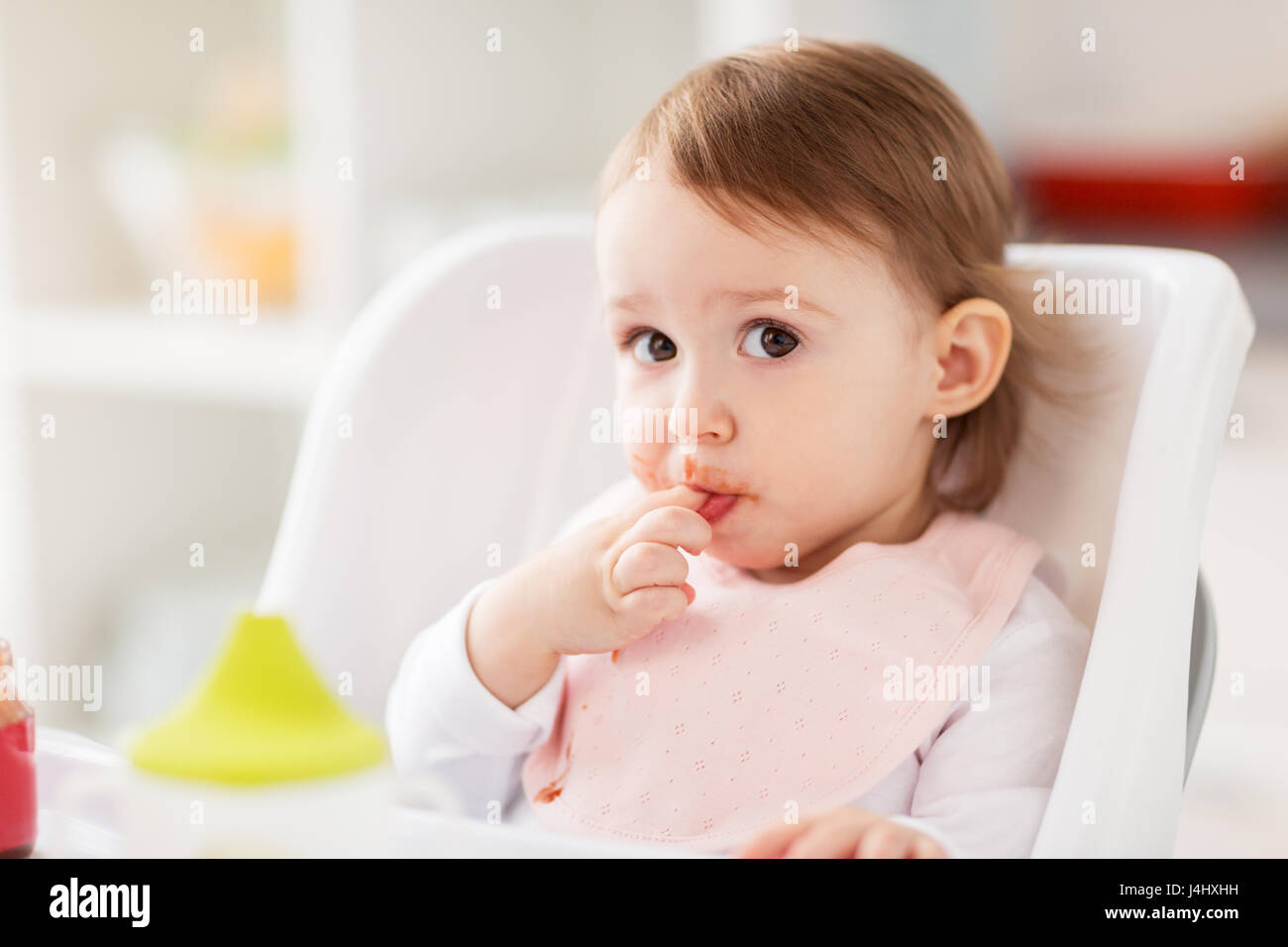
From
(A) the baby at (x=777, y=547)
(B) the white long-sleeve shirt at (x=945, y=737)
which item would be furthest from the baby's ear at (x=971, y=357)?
(B) the white long-sleeve shirt at (x=945, y=737)

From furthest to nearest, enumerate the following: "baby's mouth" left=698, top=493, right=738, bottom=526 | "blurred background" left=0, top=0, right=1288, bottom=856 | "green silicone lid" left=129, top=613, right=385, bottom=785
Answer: "blurred background" left=0, top=0, right=1288, bottom=856 < "baby's mouth" left=698, top=493, right=738, bottom=526 < "green silicone lid" left=129, top=613, right=385, bottom=785

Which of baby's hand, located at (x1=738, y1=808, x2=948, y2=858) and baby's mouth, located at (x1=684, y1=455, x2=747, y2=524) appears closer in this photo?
baby's hand, located at (x1=738, y1=808, x2=948, y2=858)

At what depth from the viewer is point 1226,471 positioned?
4.75 feet

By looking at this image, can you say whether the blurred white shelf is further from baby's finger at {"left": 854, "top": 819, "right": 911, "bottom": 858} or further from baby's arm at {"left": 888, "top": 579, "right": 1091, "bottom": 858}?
baby's finger at {"left": 854, "top": 819, "right": 911, "bottom": 858}

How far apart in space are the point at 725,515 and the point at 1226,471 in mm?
914

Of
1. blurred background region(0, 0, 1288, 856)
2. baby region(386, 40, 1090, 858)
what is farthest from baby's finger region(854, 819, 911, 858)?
blurred background region(0, 0, 1288, 856)

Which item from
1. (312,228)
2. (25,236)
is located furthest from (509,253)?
(25,236)

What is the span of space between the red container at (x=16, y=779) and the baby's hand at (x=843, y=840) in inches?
10.3

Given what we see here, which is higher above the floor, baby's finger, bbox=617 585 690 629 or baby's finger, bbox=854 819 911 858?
baby's finger, bbox=617 585 690 629

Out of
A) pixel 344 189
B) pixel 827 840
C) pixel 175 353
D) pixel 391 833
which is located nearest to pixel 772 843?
pixel 827 840

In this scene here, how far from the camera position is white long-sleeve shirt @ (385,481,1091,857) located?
0.62m

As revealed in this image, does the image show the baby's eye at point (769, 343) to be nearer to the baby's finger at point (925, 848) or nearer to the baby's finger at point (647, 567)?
the baby's finger at point (647, 567)

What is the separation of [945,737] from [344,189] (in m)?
1.12

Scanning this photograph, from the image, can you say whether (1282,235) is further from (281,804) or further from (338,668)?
(281,804)
